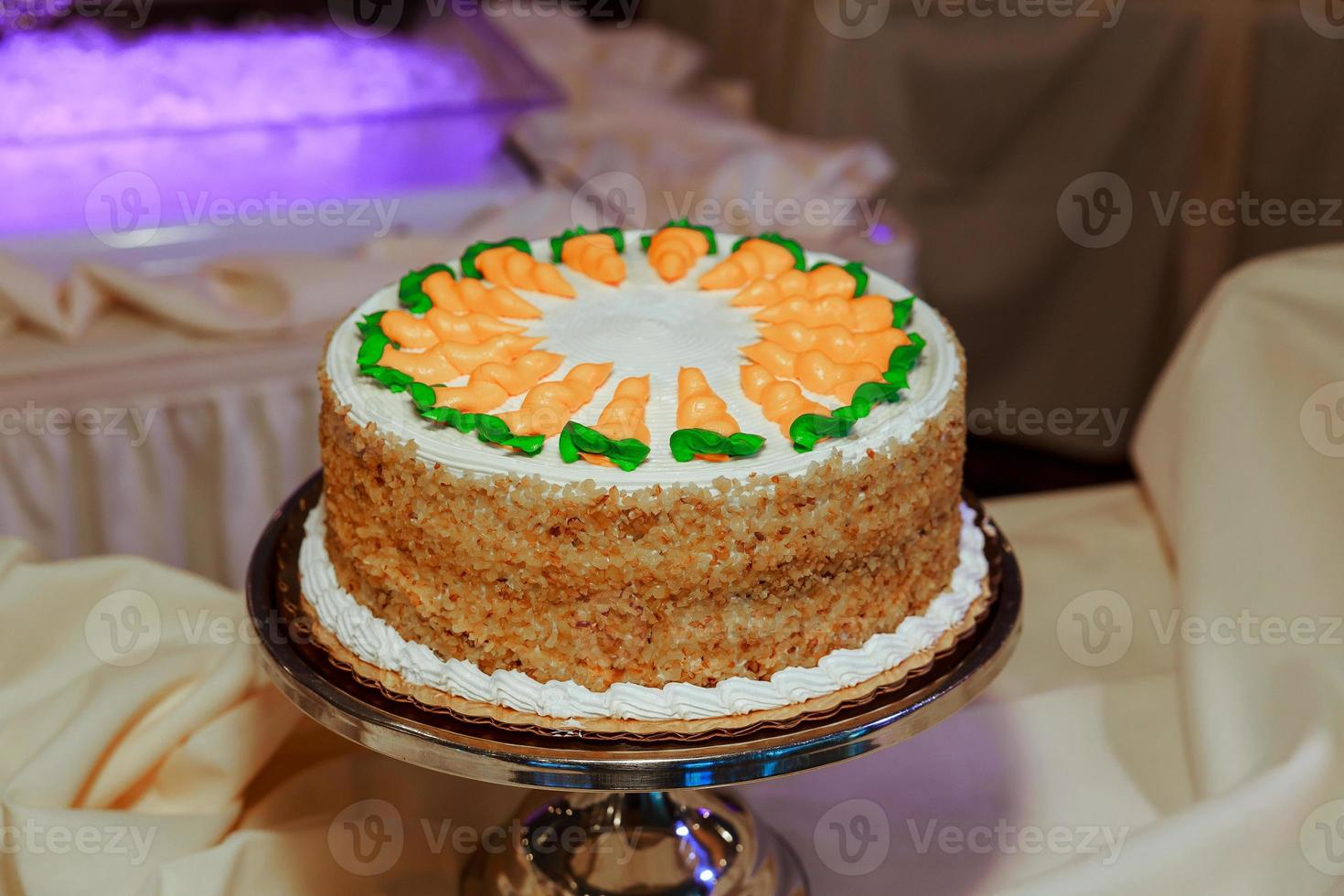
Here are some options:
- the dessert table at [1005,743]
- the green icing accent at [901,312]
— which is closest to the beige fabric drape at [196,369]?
the dessert table at [1005,743]

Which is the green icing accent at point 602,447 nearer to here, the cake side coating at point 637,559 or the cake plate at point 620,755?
the cake side coating at point 637,559

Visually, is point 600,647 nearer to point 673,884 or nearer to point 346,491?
point 346,491

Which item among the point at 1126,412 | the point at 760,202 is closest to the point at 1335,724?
the point at 760,202

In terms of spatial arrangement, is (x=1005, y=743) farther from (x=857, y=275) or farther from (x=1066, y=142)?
(x=1066, y=142)

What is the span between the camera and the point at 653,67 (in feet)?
10.3

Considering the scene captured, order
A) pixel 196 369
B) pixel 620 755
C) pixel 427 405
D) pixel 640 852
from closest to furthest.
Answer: pixel 620 755 → pixel 427 405 → pixel 640 852 → pixel 196 369

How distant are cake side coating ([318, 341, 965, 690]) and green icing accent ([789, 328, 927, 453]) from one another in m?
0.02

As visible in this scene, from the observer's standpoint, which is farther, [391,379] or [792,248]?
[792,248]

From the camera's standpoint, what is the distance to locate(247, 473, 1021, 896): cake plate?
1.02m

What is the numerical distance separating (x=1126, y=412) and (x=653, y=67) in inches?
60.4

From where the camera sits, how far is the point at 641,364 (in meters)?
1.20

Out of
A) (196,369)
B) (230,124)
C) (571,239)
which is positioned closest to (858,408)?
(571,239)

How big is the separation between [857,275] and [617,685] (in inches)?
20.5

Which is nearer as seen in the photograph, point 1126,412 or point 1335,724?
point 1335,724
